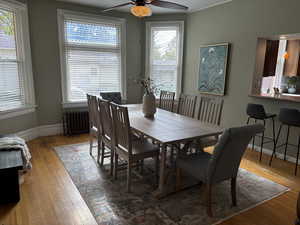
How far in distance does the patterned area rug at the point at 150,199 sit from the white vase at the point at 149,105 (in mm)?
823

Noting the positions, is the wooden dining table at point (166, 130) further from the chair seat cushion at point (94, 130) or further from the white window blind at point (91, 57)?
the white window blind at point (91, 57)

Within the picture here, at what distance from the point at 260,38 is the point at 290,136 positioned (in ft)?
5.57

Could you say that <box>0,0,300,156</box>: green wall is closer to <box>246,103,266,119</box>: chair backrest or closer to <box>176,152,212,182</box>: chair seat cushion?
<box>246,103,266,119</box>: chair backrest

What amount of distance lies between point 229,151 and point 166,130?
75 cm

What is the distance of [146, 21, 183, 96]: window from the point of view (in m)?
5.05

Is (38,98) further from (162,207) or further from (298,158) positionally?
(298,158)

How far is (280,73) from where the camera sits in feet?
19.0

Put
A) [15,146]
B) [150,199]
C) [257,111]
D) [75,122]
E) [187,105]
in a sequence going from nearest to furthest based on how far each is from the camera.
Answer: [150,199] → [15,146] → [257,111] → [187,105] → [75,122]

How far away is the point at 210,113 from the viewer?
3.15 m

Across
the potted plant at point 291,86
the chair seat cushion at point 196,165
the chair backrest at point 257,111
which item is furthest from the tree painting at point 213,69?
the chair seat cushion at point 196,165

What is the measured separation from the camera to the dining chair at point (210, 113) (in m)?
2.88

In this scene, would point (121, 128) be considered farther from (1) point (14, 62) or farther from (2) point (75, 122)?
(1) point (14, 62)

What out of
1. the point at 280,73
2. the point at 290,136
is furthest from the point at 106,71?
the point at 280,73

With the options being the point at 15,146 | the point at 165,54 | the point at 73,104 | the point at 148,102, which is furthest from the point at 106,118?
the point at 165,54
